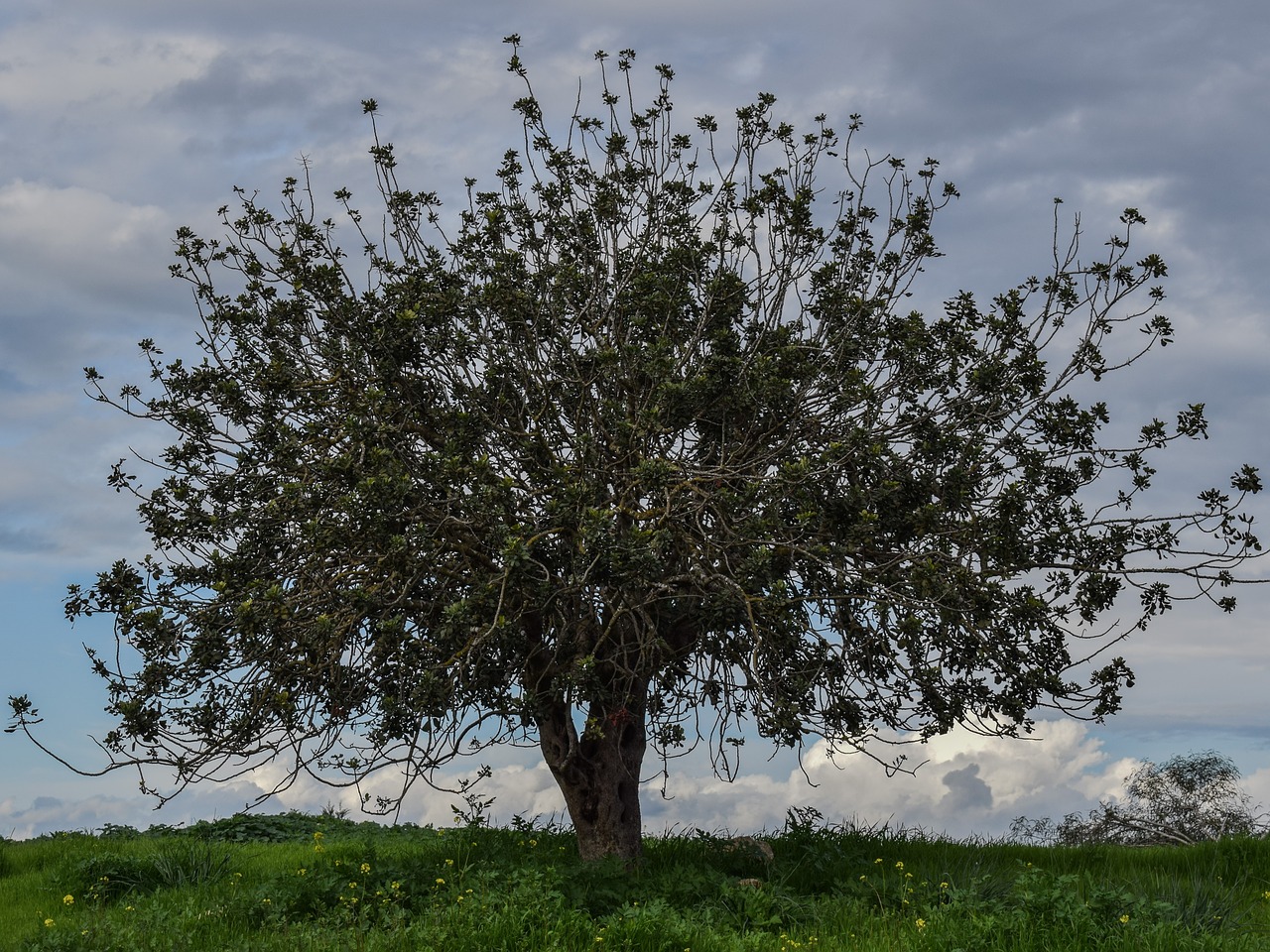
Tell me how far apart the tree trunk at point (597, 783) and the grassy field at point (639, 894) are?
0.52 meters

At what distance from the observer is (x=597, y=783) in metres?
14.8

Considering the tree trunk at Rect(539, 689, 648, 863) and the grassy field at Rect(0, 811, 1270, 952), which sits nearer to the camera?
the grassy field at Rect(0, 811, 1270, 952)

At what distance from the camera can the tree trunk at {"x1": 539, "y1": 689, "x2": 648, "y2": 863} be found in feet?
48.4

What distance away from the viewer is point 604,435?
45.8ft

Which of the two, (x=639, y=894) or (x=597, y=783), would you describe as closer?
(x=639, y=894)

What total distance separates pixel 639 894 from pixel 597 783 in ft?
7.44

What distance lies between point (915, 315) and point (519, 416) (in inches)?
208

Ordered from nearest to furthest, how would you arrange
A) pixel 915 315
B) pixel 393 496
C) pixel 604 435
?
pixel 393 496 → pixel 604 435 → pixel 915 315

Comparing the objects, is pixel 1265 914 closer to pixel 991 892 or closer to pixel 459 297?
pixel 991 892

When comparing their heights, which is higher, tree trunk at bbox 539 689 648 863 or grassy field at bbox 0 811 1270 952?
tree trunk at bbox 539 689 648 863

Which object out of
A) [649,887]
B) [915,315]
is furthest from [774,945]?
[915,315]

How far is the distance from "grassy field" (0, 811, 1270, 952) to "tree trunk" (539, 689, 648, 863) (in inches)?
20.5

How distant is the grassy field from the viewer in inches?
419

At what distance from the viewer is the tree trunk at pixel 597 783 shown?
14.8 metres
